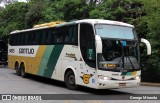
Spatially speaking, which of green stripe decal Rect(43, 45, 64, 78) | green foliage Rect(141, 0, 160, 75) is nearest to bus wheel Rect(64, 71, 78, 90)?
green stripe decal Rect(43, 45, 64, 78)

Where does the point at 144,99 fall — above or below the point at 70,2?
below

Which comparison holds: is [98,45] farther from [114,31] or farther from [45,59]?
[45,59]

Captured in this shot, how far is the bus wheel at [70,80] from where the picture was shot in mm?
16719

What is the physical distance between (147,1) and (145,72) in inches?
185

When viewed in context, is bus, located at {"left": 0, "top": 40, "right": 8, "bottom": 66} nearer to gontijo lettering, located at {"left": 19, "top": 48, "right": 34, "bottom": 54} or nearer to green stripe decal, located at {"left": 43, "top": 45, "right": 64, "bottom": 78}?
gontijo lettering, located at {"left": 19, "top": 48, "right": 34, "bottom": 54}

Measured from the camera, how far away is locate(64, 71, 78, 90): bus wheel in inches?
658

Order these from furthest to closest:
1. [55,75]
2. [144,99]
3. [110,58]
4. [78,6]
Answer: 1. [78,6]
2. [55,75]
3. [110,58]
4. [144,99]

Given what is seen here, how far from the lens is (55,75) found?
61.0 ft

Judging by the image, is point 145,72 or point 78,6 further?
point 78,6

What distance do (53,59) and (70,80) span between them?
2279 mm

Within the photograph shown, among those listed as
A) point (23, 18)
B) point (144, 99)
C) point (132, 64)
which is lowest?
point (144, 99)

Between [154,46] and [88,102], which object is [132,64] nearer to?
[88,102]

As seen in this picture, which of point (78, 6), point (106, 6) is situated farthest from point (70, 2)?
point (106, 6)

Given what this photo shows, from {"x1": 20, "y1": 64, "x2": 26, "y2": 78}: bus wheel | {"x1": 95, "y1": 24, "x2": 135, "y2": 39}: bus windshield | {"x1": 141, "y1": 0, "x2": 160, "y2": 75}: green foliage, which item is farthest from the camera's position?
{"x1": 20, "y1": 64, "x2": 26, "y2": 78}: bus wheel
